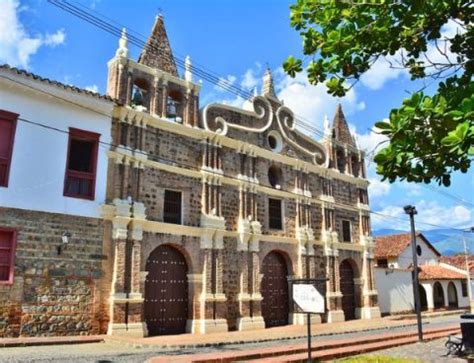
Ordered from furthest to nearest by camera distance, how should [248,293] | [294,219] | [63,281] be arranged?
[294,219] → [248,293] → [63,281]

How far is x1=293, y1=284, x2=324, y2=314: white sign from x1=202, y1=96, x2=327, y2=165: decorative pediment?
10.8m

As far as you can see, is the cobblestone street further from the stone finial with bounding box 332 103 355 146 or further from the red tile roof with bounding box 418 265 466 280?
the red tile roof with bounding box 418 265 466 280

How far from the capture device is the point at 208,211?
18891 millimetres

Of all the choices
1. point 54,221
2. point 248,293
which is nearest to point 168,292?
point 248,293

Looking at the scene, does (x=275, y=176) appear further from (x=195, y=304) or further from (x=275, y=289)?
(x=195, y=304)

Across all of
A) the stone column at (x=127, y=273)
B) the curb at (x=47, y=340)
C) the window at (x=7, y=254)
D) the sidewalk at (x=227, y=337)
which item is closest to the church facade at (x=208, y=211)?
the stone column at (x=127, y=273)

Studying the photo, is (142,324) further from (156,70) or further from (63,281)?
(156,70)

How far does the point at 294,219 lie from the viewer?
2273cm

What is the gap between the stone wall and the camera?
13352mm

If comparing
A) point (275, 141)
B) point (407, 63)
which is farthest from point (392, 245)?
point (407, 63)

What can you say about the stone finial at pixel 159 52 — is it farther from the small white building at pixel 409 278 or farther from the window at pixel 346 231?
the small white building at pixel 409 278

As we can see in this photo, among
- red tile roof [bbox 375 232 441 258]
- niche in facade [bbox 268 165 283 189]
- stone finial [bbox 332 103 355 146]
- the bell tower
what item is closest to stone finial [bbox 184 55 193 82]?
the bell tower

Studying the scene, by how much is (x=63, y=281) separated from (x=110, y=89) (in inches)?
289

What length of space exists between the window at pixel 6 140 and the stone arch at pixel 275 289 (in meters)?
11.6
